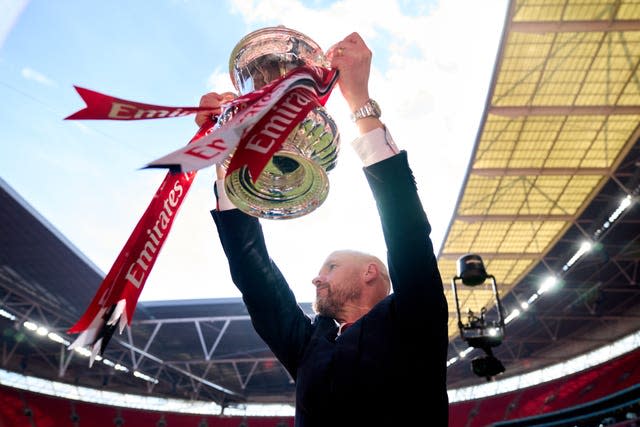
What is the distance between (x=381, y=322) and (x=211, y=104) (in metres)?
1.08

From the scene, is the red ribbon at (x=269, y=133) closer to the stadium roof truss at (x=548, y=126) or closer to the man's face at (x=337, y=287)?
the man's face at (x=337, y=287)

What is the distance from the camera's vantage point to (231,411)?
102 feet

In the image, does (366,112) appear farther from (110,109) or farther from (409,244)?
(110,109)

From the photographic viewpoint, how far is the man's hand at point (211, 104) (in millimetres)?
1855

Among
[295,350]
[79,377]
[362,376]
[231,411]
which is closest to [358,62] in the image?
[362,376]

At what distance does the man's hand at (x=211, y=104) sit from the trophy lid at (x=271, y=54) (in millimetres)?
177

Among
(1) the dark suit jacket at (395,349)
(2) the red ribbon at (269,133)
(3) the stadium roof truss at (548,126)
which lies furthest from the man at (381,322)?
(3) the stadium roof truss at (548,126)

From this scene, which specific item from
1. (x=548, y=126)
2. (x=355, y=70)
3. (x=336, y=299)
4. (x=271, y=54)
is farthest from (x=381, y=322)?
(x=548, y=126)

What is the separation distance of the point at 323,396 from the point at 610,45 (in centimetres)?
1240

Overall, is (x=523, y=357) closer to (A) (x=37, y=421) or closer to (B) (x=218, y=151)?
(A) (x=37, y=421)

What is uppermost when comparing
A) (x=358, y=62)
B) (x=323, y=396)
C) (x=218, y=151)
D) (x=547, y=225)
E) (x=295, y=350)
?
(x=547, y=225)

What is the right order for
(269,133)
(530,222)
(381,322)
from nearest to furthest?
1. (269,133)
2. (381,322)
3. (530,222)

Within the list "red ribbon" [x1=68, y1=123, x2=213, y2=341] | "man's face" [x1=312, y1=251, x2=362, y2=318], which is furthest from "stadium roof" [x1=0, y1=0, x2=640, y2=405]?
"red ribbon" [x1=68, y1=123, x2=213, y2=341]

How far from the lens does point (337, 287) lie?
209 cm
